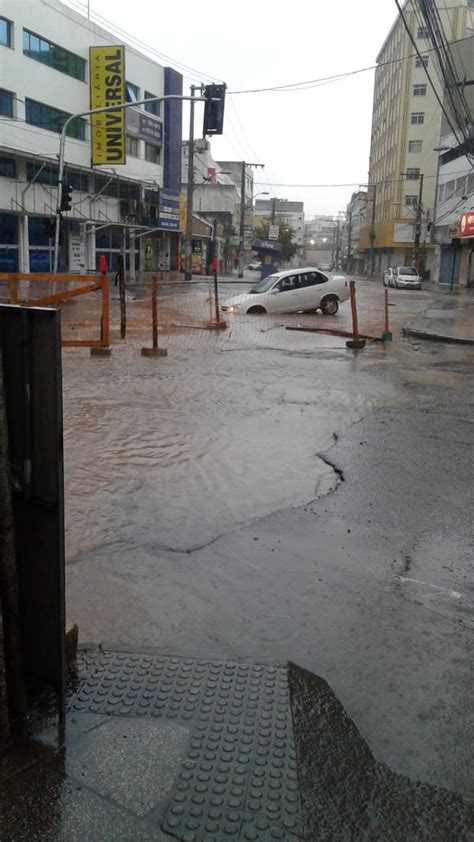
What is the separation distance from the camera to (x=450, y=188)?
5566 centimetres

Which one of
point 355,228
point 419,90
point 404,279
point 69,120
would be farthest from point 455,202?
point 355,228

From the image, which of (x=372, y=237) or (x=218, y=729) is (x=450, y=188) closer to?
(x=372, y=237)

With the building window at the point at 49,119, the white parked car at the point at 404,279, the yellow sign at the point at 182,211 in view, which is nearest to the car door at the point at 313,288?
the building window at the point at 49,119

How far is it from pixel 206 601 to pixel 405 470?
2.99 metres

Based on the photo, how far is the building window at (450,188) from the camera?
5438 cm

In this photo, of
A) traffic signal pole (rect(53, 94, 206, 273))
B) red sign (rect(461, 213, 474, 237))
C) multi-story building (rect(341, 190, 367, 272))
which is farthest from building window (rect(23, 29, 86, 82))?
multi-story building (rect(341, 190, 367, 272))

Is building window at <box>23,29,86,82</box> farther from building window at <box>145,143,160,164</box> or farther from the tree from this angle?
the tree

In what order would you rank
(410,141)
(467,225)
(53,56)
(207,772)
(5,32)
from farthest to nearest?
(410,141), (467,225), (53,56), (5,32), (207,772)

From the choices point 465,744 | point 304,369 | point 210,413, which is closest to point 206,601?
point 465,744

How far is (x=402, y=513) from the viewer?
5.36m

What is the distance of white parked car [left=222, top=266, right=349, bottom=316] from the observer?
23.3 m

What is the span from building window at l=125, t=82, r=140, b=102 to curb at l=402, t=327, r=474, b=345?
32.8 meters

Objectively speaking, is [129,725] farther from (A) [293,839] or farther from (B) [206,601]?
(B) [206,601]

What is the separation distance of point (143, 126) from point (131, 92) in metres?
2.58
